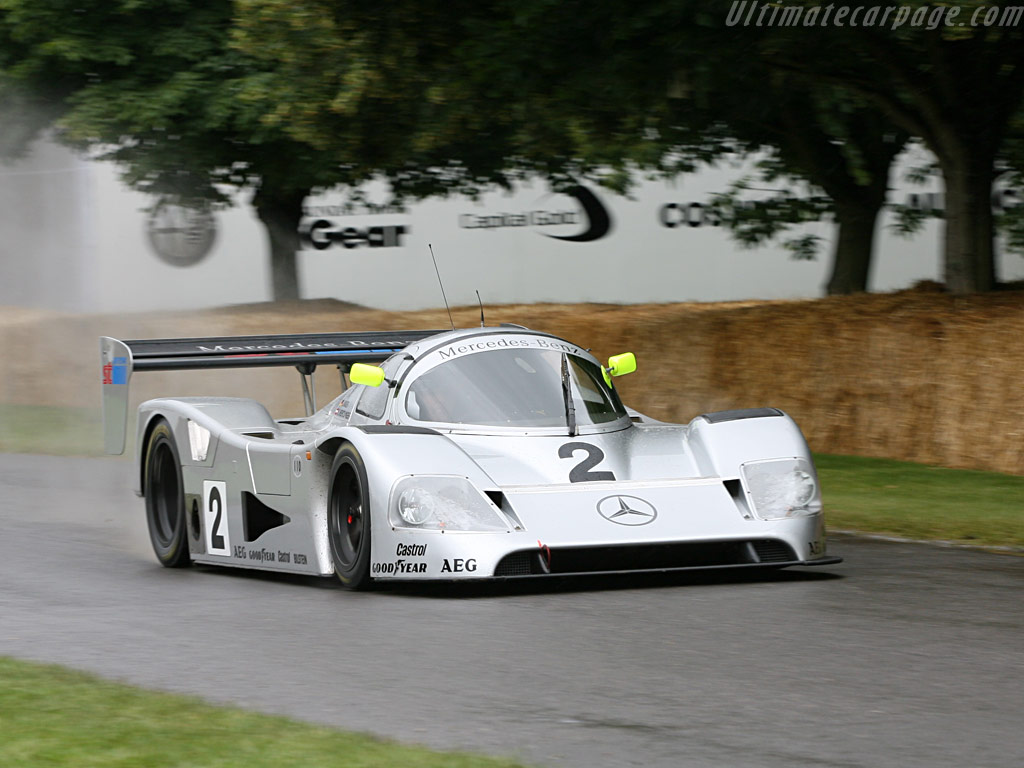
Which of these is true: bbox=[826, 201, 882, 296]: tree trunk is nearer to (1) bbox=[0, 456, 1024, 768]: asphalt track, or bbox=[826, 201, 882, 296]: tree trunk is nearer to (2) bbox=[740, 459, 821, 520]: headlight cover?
(1) bbox=[0, 456, 1024, 768]: asphalt track

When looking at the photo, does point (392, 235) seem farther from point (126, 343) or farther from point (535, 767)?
point (535, 767)

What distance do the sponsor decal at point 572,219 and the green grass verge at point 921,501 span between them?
→ 10.2 meters

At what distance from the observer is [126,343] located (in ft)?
32.9

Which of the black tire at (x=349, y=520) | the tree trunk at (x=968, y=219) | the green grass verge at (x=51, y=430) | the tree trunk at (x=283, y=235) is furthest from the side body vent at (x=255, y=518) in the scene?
the tree trunk at (x=283, y=235)

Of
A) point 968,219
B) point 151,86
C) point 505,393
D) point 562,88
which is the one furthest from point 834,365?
point 151,86

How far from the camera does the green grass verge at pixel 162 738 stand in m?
4.39

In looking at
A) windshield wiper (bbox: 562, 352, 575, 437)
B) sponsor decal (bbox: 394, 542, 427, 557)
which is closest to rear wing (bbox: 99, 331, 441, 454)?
windshield wiper (bbox: 562, 352, 575, 437)

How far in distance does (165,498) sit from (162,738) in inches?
216

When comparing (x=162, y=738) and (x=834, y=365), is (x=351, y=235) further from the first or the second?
(x=162, y=738)

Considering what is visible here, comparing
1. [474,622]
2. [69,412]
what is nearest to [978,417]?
[474,622]

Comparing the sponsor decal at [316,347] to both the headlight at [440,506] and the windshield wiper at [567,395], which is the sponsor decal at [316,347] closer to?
the windshield wiper at [567,395]

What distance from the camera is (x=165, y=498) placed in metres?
10.0

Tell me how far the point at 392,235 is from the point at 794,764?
22.9 meters

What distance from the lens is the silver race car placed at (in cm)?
735
